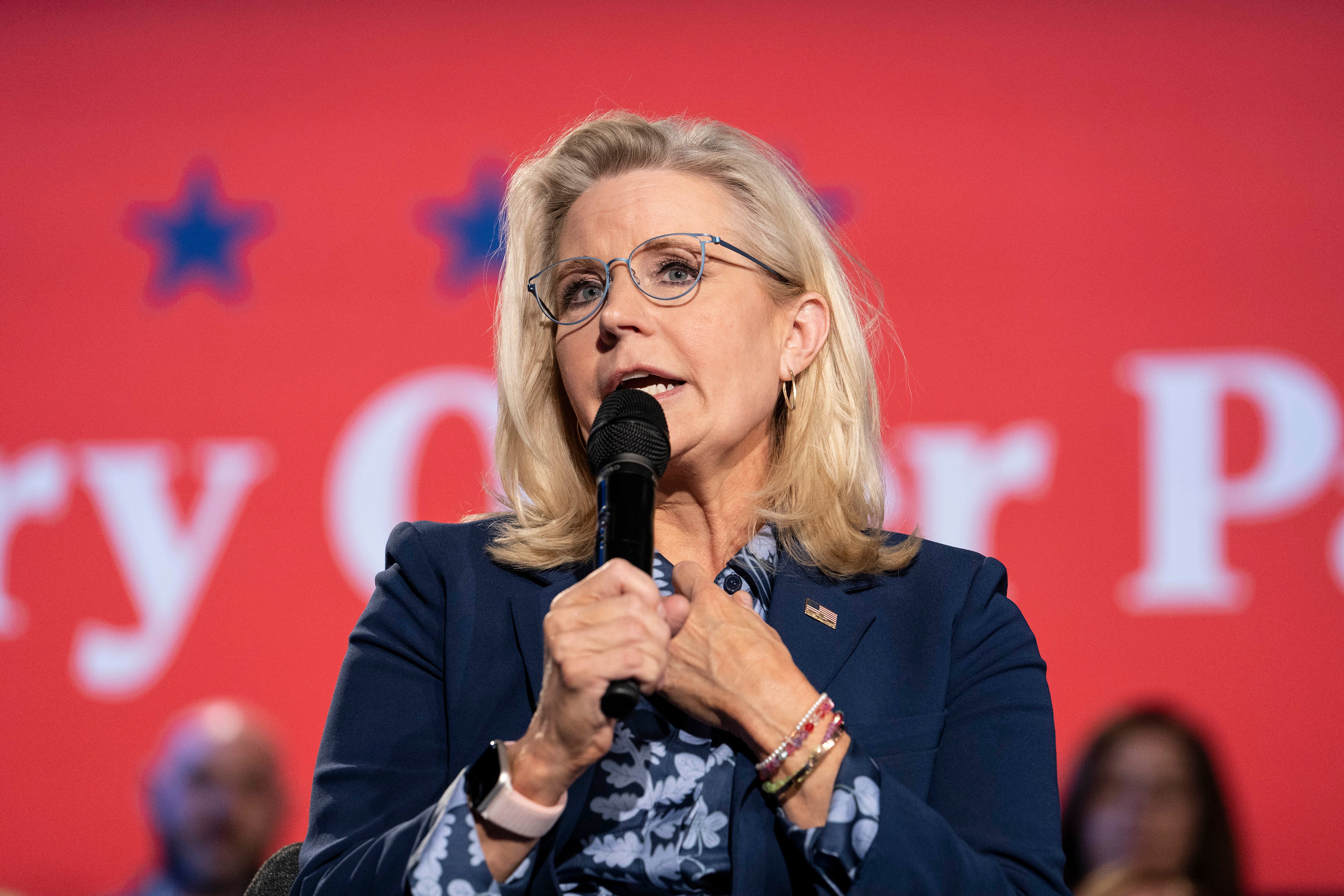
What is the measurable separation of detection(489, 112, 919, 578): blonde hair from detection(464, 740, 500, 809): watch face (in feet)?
1.42

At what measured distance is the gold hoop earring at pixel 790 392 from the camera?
181 cm

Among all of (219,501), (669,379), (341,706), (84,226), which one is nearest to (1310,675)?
(669,379)

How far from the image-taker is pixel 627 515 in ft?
3.67

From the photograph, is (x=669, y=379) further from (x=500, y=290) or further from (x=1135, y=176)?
(x=1135, y=176)

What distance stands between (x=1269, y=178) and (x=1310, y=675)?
1.45 meters

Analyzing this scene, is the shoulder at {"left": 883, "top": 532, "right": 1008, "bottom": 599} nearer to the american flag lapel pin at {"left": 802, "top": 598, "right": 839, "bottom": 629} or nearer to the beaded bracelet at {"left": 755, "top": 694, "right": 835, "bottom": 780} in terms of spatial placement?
the american flag lapel pin at {"left": 802, "top": 598, "right": 839, "bottom": 629}

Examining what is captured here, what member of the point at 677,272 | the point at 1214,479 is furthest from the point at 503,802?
the point at 1214,479

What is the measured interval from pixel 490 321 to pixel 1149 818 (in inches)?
94.2

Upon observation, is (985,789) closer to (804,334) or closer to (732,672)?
(732,672)

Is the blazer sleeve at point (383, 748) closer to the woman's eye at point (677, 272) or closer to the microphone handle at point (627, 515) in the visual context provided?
the microphone handle at point (627, 515)

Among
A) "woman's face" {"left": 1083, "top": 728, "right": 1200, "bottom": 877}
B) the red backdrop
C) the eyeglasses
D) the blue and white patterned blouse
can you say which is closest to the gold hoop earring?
the eyeglasses

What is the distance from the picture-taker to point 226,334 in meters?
3.56

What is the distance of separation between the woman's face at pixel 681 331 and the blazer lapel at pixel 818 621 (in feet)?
0.73

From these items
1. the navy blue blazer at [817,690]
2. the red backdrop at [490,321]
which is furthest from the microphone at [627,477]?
the red backdrop at [490,321]
